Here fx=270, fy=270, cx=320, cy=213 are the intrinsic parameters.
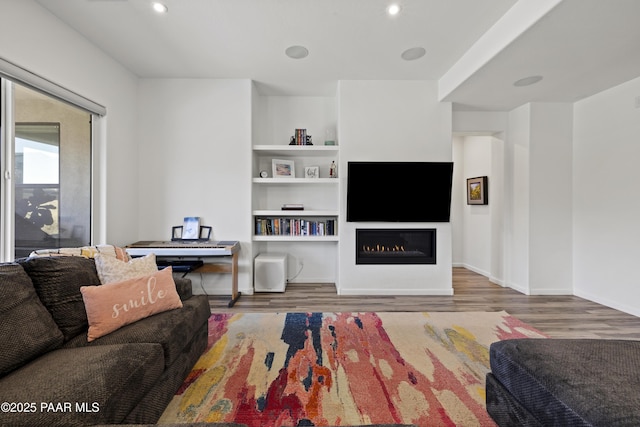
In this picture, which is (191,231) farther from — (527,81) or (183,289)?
(527,81)

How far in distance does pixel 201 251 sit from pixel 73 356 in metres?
1.93

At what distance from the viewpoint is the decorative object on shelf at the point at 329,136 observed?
3863mm

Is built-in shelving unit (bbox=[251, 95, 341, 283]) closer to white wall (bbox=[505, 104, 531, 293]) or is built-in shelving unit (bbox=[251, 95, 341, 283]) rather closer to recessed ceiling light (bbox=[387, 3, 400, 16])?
recessed ceiling light (bbox=[387, 3, 400, 16])

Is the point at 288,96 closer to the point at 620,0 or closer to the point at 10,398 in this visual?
→ the point at 620,0

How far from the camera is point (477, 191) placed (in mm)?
4848

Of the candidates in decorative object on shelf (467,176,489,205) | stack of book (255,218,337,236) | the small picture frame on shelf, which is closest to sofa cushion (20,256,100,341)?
the small picture frame on shelf

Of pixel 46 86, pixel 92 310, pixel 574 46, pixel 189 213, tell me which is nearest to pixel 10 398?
pixel 92 310

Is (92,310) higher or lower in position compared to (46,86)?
lower

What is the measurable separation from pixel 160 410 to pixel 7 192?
209 cm

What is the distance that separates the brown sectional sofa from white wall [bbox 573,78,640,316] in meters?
4.55

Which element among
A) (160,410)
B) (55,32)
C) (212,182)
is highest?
(55,32)

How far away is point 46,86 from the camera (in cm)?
227

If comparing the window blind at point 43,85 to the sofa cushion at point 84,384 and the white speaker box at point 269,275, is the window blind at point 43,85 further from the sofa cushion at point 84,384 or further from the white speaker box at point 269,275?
the white speaker box at point 269,275

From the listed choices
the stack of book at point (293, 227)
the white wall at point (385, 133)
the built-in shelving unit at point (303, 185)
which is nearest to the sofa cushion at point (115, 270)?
the stack of book at point (293, 227)
